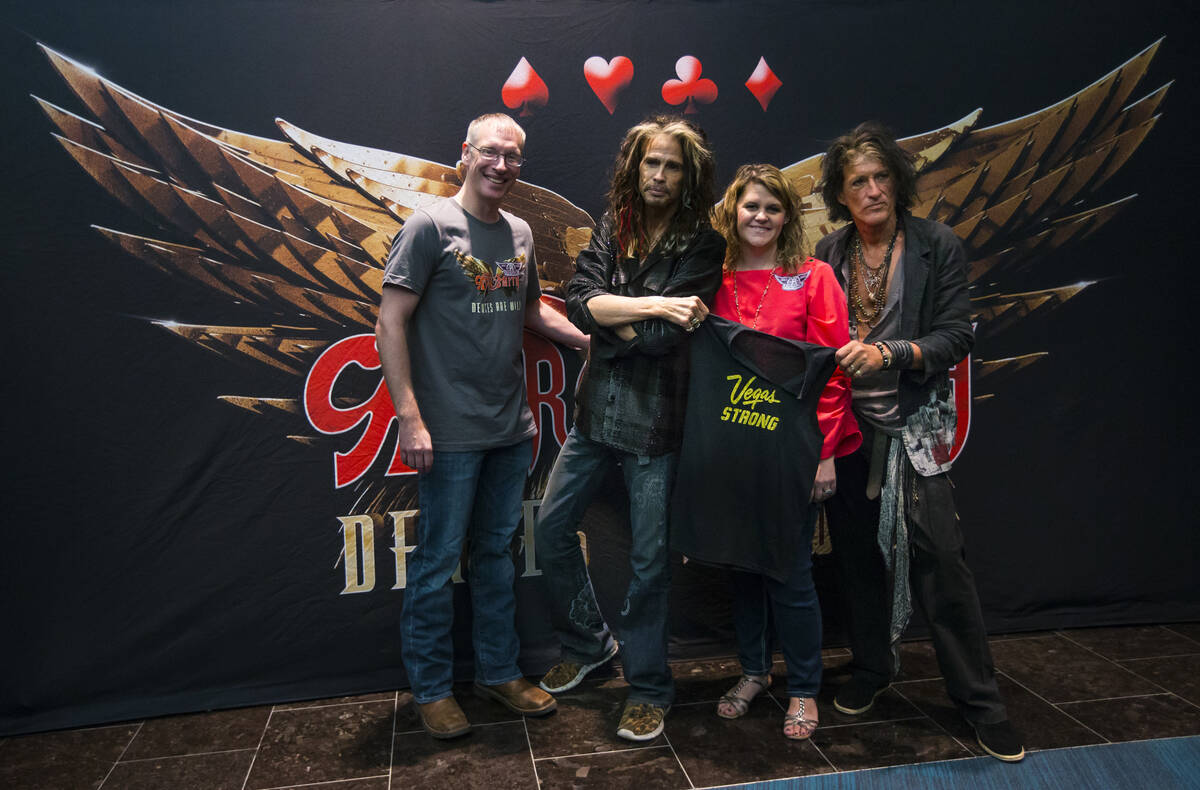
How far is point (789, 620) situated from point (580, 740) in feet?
2.24

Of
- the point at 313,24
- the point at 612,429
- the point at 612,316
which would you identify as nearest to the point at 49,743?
the point at 612,429

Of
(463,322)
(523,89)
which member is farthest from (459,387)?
(523,89)

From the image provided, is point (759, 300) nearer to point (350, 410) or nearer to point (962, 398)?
point (962, 398)

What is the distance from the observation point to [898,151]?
240cm

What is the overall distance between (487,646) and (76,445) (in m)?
1.35

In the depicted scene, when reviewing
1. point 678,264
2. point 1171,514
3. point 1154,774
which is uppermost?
point 678,264

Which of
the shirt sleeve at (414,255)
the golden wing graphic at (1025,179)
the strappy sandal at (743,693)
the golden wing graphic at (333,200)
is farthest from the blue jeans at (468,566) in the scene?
the golden wing graphic at (1025,179)

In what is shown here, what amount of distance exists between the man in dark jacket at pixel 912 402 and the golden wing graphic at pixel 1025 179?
2.15ft

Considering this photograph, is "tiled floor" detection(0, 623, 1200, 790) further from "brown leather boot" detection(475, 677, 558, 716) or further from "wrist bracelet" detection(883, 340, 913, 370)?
"wrist bracelet" detection(883, 340, 913, 370)

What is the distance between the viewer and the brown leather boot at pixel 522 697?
252 centimetres

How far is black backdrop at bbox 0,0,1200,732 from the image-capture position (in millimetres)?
2461

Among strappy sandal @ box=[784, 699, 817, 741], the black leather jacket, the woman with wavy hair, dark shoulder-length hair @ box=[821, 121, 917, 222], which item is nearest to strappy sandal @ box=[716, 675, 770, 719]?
the woman with wavy hair

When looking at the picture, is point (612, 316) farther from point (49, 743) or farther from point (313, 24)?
point (49, 743)

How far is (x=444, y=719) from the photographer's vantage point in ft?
7.86
